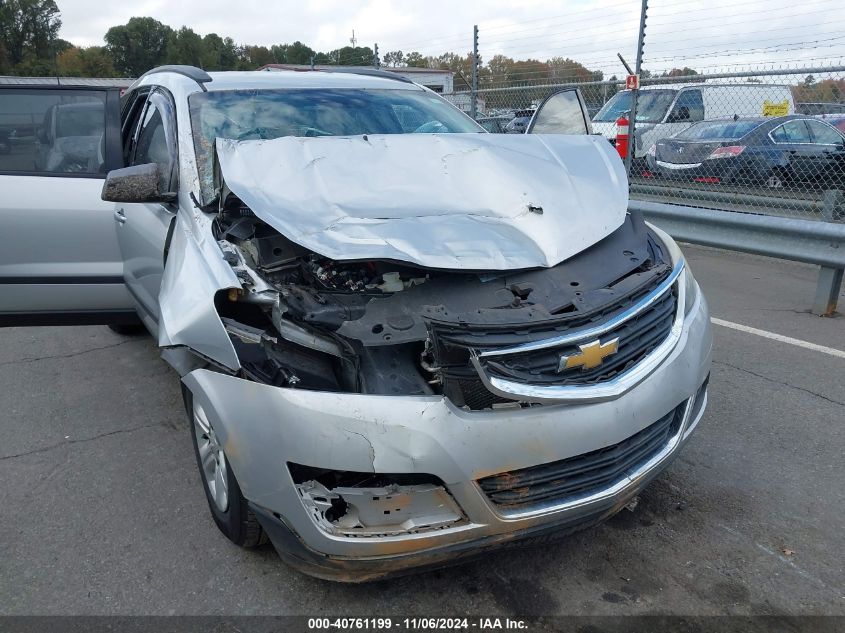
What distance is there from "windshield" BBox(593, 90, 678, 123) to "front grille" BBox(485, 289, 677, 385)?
33.2 feet

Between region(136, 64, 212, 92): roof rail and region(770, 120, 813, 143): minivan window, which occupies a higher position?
region(136, 64, 212, 92): roof rail

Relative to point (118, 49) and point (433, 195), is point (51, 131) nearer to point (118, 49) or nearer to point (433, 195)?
point (433, 195)

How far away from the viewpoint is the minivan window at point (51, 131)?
4367 mm

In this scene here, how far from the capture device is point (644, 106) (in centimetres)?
1284

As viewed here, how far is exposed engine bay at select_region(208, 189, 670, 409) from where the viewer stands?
2211mm

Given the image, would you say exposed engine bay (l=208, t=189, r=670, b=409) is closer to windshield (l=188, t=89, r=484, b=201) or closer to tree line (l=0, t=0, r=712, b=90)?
windshield (l=188, t=89, r=484, b=201)

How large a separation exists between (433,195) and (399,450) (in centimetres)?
122

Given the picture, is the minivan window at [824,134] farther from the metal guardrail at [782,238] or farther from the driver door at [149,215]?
the driver door at [149,215]

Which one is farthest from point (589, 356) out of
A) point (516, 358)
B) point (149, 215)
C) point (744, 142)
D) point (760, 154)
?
point (744, 142)

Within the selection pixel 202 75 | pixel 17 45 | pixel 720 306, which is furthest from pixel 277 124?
pixel 17 45

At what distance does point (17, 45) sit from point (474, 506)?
103649 millimetres

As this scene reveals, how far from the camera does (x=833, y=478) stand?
317 cm

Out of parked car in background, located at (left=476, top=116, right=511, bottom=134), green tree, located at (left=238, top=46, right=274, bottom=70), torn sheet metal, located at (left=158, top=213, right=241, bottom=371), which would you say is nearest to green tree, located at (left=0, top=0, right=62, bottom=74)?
green tree, located at (left=238, top=46, right=274, bottom=70)

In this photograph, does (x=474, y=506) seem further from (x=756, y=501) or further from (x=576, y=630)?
(x=756, y=501)
